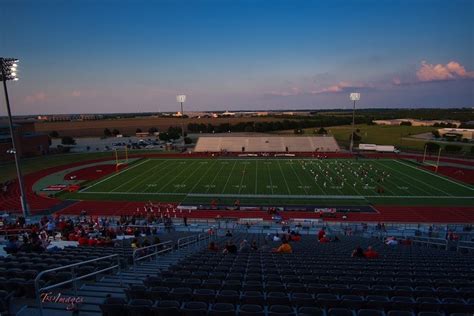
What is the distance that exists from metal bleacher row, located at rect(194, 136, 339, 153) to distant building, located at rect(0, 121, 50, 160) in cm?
3154

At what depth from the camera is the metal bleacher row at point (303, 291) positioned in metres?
5.15

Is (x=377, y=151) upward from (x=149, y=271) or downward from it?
downward

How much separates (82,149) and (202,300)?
78410 millimetres

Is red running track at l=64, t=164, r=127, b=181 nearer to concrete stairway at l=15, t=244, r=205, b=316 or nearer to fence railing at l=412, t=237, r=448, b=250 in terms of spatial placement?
fence railing at l=412, t=237, r=448, b=250

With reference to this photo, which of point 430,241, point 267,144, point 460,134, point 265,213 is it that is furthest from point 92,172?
point 460,134

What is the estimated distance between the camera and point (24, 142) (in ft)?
209

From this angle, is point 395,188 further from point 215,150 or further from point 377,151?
point 215,150

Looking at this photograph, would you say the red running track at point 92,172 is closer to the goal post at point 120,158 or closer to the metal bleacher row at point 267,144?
the goal post at point 120,158

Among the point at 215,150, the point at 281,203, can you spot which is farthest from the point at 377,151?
the point at 281,203

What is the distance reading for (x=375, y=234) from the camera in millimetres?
22828

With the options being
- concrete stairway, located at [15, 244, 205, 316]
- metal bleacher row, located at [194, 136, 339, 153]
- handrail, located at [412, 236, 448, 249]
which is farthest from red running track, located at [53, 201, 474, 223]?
metal bleacher row, located at [194, 136, 339, 153]

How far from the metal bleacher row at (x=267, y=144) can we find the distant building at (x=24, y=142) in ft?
103

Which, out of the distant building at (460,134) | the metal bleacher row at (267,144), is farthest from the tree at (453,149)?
the metal bleacher row at (267,144)

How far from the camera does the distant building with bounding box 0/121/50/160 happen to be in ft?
193
